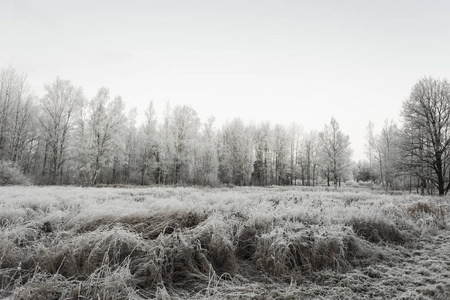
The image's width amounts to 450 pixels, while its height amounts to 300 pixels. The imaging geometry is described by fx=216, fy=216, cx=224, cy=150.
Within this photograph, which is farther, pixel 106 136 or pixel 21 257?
pixel 106 136

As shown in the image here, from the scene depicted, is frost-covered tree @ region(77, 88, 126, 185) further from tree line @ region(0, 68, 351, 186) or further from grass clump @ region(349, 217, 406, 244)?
grass clump @ region(349, 217, 406, 244)

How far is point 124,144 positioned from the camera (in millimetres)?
25250

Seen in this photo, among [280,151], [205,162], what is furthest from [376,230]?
[280,151]

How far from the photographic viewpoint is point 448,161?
16.8 meters

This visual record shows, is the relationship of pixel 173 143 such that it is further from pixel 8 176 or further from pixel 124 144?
pixel 8 176

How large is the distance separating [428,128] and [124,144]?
28975 mm

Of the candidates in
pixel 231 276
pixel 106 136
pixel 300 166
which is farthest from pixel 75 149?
pixel 300 166

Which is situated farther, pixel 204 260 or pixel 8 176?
pixel 8 176

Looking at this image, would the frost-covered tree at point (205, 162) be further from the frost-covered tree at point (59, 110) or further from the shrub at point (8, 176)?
the shrub at point (8, 176)

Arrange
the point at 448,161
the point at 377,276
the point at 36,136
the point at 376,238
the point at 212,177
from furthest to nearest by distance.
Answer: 1. the point at 212,177
2. the point at 36,136
3. the point at 448,161
4. the point at 376,238
5. the point at 377,276

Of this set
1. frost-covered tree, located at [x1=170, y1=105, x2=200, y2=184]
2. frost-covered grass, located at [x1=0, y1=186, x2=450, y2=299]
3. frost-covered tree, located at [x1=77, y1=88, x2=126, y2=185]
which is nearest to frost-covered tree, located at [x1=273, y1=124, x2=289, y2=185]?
frost-covered tree, located at [x1=170, y1=105, x2=200, y2=184]

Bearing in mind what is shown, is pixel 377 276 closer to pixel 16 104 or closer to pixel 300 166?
pixel 16 104

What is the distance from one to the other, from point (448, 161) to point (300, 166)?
3096 centimetres

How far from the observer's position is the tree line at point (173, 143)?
685 inches
